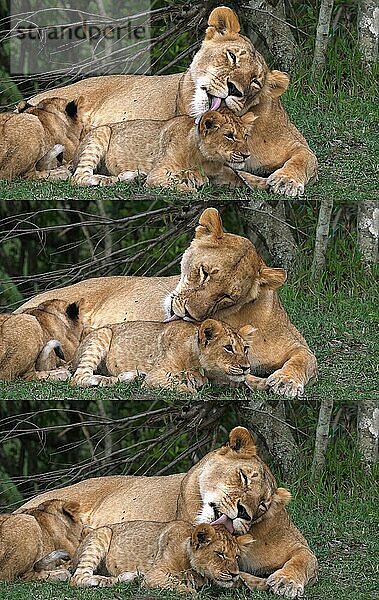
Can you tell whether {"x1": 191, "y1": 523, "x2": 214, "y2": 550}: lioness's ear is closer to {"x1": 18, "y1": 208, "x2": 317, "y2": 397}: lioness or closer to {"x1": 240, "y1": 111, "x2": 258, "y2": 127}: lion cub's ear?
{"x1": 18, "y1": 208, "x2": 317, "y2": 397}: lioness

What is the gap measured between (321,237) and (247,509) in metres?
1.78

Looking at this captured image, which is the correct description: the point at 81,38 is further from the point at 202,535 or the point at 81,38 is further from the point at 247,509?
the point at 202,535

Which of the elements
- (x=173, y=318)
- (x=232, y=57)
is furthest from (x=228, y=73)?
(x=173, y=318)

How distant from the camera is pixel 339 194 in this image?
4.93m

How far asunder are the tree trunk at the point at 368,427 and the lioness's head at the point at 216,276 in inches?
56.5

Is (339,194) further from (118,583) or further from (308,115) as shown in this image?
(118,583)

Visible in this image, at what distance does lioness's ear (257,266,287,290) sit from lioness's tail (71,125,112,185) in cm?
62

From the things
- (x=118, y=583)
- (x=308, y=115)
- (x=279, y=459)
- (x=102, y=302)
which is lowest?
(x=279, y=459)

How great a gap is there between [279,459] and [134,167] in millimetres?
1440

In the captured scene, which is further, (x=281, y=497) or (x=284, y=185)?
(x=284, y=185)

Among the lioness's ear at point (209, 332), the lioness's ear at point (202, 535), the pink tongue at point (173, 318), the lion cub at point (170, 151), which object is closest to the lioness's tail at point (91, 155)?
the lion cub at point (170, 151)

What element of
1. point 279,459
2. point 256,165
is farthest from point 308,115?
point 279,459

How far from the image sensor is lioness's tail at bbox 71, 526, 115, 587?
430cm

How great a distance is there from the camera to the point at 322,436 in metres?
5.77
